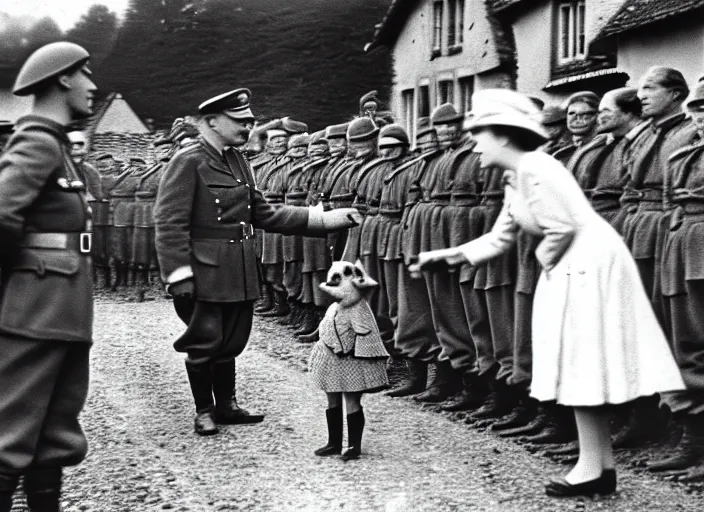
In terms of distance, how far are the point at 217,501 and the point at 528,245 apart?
8.95 feet

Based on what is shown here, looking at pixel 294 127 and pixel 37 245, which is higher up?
pixel 294 127

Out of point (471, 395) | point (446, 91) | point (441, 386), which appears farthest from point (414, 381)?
point (446, 91)

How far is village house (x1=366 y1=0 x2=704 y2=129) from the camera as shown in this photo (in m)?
15.2

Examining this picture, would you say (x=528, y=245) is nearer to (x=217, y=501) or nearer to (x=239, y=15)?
(x=217, y=501)

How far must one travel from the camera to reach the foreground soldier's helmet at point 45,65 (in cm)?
510

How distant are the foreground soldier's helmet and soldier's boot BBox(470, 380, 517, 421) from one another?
154 inches

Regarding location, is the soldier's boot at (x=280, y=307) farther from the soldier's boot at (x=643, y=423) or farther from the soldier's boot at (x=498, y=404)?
the soldier's boot at (x=643, y=423)

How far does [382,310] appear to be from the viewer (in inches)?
399

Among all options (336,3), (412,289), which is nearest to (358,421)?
(412,289)

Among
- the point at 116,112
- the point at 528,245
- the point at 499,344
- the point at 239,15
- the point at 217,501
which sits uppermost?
the point at 239,15

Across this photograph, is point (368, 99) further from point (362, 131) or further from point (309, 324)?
point (362, 131)

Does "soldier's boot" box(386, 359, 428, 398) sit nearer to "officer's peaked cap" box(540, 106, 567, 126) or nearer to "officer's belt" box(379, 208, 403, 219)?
"officer's belt" box(379, 208, 403, 219)

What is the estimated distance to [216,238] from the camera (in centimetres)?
761

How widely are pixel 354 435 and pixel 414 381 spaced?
247 centimetres
